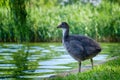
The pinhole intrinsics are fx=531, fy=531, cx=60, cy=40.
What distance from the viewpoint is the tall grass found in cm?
2884

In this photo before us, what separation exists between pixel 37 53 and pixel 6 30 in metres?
5.27

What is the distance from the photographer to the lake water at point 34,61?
51.1 ft

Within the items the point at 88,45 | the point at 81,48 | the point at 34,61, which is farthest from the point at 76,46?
the point at 34,61

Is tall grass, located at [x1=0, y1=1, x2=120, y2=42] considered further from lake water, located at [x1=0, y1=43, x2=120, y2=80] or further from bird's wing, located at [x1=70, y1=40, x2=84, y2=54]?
bird's wing, located at [x1=70, y1=40, x2=84, y2=54]

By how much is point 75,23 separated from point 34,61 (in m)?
11.9

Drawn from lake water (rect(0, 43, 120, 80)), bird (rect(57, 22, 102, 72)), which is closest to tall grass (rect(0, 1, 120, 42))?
lake water (rect(0, 43, 120, 80))

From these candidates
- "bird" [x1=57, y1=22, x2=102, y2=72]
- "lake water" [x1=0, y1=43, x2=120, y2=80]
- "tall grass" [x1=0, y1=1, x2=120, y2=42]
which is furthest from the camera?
"tall grass" [x1=0, y1=1, x2=120, y2=42]

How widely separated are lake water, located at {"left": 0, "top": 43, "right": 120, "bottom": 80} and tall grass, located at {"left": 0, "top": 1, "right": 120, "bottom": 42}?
7.23 ft

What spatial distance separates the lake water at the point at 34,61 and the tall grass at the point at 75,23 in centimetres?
220

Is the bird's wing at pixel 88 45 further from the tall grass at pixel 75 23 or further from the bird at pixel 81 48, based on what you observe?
the tall grass at pixel 75 23

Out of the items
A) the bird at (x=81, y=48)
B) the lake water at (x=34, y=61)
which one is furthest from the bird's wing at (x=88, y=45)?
the lake water at (x=34, y=61)

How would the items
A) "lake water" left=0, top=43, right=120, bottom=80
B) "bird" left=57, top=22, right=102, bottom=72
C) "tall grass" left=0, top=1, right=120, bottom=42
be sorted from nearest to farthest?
1. "bird" left=57, top=22, right=102, bottom=72
2. "lake water" left=0, top=43, right=120, bottom=80
3. "tall grass" left=0, top=1, right=120, bottom=42

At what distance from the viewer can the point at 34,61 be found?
63.1 feet

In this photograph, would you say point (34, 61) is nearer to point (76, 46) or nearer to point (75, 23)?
point (76, 46)
